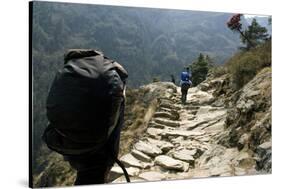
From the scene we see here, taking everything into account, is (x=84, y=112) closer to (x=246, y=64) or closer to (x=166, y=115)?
(x=166, y=115)

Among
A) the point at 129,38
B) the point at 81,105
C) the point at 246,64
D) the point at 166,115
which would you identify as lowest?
the point at 166,115

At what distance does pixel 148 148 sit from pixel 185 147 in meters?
0.46

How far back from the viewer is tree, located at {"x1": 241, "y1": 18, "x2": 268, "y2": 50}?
5.71m

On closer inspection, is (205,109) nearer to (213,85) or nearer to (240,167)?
(213,85)

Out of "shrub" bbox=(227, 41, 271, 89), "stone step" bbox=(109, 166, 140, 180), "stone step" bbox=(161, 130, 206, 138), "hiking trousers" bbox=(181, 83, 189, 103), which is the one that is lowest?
"stone step" bbox=(109, 166, 140, 180)

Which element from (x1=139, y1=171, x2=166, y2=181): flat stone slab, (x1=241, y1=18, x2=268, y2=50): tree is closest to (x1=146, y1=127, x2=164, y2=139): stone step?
(x1=139, y1=171, x2=166, y2=181): flat stone slab

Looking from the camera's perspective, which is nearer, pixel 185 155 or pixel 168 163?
pixel 168 163

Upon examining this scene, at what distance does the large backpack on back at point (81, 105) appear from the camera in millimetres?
4562

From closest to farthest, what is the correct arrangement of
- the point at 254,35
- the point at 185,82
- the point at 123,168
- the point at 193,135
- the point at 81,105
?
the point at 81,105, the point at 123,168, the point at 185,82, the point at 193,135, the point at 254,35

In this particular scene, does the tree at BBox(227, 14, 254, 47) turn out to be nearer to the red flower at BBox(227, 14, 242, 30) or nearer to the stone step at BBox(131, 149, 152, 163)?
the red flower at BBox(227, 14, 242, 30)

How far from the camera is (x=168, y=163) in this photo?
17.4ft

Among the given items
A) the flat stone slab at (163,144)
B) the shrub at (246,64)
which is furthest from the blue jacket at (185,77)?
the flat stone slab at (163,144)

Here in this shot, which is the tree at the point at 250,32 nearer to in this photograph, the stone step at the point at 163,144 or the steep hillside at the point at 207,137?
the steep hillside at the point at 207,137

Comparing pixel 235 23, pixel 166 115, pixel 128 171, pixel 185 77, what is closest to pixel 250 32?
pixel 235 23
